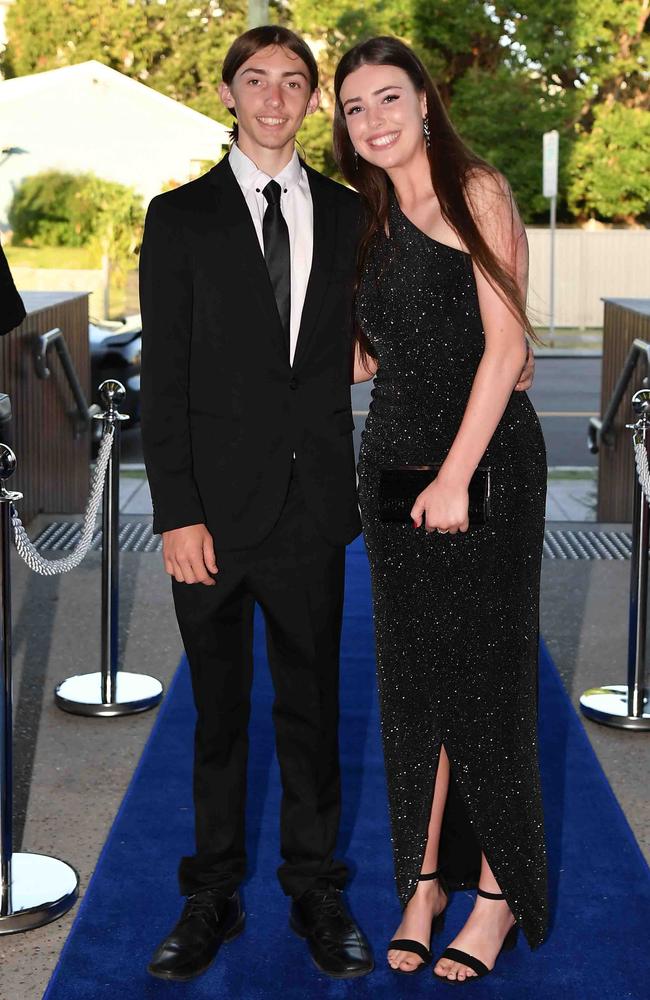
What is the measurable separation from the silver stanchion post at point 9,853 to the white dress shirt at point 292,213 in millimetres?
813

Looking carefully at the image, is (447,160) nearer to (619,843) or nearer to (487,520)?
(487,520)

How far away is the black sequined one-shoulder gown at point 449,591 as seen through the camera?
9.77 ft

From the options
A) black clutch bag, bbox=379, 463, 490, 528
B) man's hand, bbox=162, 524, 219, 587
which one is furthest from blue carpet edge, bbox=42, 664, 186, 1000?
black clutch bag, bbox=379, 463, 490, 528

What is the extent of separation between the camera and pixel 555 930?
3377 mm

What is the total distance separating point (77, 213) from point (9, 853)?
23106 mm

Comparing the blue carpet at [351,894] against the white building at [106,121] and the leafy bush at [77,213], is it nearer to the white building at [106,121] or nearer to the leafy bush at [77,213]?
the white building at [106,121]

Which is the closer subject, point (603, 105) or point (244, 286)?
point (244, 286)

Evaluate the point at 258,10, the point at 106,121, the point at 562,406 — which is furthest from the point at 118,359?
the point at 106,121

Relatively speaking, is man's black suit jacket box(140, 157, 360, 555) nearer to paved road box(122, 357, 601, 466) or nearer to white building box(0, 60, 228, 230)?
paved road box(122, 357, 601, 466)

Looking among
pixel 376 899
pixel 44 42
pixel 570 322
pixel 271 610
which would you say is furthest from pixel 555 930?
pixel 44 42

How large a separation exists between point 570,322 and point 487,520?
75.9ft

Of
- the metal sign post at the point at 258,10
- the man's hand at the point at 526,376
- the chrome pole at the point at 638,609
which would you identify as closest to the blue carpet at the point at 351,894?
the chrome pole at the point at 638,609

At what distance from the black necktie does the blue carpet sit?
1426 millimetres

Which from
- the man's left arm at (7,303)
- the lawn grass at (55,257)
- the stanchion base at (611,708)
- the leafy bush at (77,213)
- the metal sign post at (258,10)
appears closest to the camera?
the man's left arm at (7,303)
